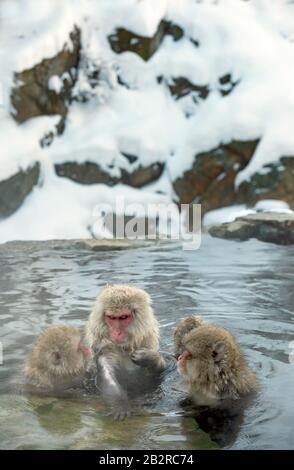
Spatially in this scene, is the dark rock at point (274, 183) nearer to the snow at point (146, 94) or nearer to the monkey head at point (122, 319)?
the snow at point (146, 94)

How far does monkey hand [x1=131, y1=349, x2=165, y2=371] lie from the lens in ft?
10.8

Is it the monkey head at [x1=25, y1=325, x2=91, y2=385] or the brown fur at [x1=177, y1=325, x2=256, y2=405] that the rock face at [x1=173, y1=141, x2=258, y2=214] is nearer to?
the monkey head at [x1=25, y1=325, x2=91, y2=385]

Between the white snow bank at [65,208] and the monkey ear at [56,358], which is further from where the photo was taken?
the white snow bank at [65,208]

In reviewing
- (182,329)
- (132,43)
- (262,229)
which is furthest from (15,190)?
(182,329)

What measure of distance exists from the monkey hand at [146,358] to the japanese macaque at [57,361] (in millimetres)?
237

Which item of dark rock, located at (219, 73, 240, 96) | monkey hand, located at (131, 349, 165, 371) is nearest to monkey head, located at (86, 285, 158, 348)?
monkey hand, located at (131, 349, 165, 371)

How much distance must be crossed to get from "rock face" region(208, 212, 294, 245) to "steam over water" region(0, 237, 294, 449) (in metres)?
0.17

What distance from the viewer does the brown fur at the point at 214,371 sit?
3061 millimetres

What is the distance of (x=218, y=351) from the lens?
3064mm

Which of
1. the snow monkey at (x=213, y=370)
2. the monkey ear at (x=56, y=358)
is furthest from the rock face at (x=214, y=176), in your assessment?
the snow monkey at (x=213, y=370)

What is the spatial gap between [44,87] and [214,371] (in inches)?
301

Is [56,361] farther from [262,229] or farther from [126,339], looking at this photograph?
[262,229]

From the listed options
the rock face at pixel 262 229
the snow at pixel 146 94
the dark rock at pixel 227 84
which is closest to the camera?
the rock face at pixel 262 229

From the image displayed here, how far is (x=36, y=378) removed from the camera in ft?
11.0
